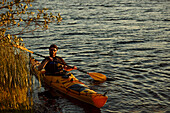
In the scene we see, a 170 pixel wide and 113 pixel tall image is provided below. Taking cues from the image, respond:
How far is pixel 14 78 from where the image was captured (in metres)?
7.67

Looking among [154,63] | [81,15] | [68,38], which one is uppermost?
[81,15]

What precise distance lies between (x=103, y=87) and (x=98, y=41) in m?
8.84

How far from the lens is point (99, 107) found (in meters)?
8.77

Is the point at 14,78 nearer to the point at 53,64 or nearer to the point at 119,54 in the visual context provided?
the point at 53,64

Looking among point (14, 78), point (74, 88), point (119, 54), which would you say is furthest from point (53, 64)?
point (119, 54)

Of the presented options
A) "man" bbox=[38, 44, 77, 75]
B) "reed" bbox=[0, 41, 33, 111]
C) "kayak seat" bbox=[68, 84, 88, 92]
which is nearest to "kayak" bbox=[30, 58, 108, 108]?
"kayak seat" bbox=[68, 84, 88, 92]

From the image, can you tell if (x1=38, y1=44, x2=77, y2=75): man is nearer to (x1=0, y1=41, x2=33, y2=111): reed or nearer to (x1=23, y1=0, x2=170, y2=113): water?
(x1=23, y1=0, x2=170, y2=113): water

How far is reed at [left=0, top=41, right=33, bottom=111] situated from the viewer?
7.52 metres

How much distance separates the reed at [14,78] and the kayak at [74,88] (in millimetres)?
402

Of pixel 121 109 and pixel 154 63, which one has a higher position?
pixel 154 63

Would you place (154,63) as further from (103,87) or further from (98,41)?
(98,41)

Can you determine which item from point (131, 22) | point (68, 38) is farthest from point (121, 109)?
point (131, 22)

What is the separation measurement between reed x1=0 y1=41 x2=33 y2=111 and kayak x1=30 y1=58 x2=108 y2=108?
0.40m

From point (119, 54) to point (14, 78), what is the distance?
9274mm
